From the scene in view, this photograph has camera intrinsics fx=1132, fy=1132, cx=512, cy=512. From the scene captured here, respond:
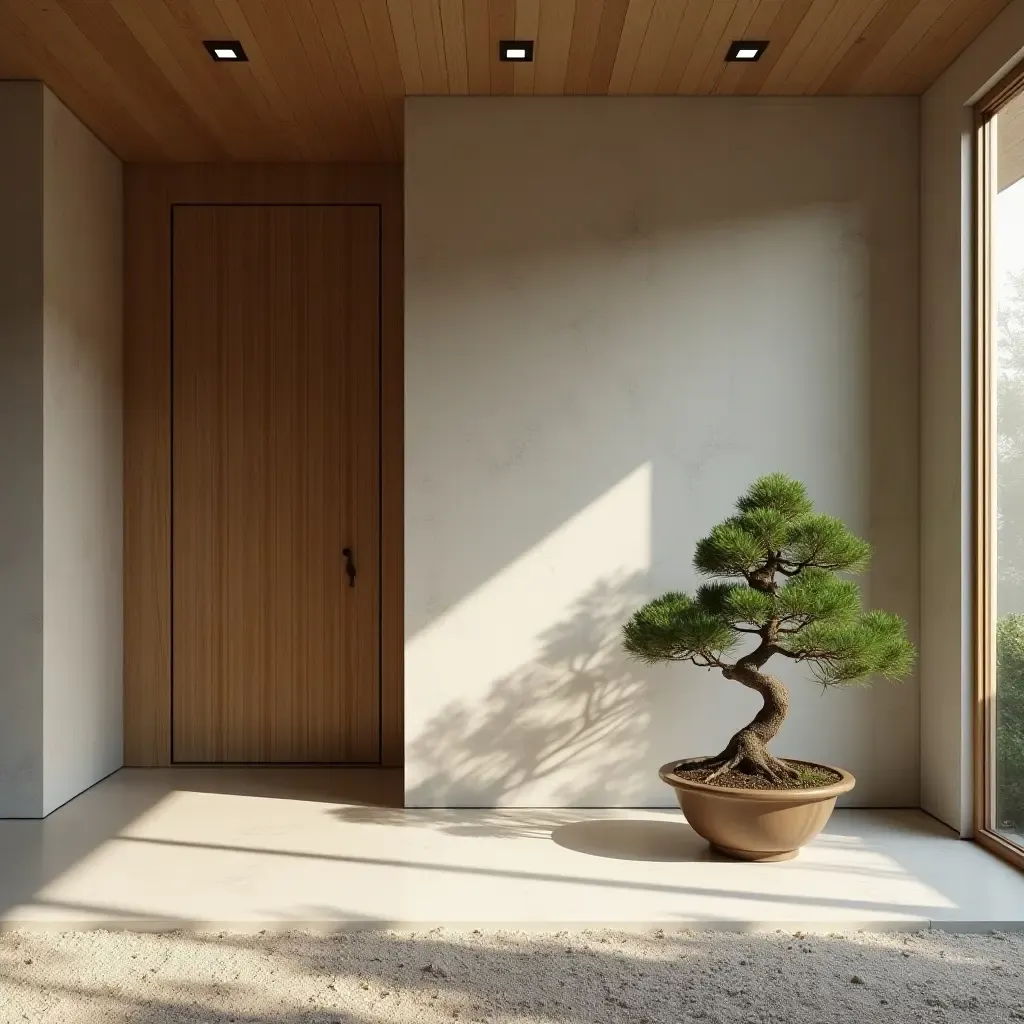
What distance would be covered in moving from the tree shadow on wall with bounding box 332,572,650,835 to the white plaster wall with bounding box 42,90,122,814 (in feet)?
4.62

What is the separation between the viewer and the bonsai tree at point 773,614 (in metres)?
3.59

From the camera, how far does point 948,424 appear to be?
160 inches

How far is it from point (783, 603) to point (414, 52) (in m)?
2.27

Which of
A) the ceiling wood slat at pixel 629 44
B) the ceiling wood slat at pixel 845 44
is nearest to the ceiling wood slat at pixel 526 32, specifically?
the ceiling wood slat at pixel 629 44

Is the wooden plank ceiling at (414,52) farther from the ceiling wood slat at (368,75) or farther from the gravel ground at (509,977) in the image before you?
the gravel ground at (509,977)

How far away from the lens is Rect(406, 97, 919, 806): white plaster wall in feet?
14.3

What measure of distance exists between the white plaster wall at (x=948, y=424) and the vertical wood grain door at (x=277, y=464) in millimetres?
2365

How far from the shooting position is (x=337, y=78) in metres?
4.18

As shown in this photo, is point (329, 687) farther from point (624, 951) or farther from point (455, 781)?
point (624, 951)

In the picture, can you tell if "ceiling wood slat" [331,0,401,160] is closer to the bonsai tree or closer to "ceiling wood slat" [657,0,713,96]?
"ceiling wood slat" [657,0,713,96]

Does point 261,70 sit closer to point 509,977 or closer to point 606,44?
point 606,44

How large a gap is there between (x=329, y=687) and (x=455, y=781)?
103 cm

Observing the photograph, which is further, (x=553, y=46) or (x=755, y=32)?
(x=553, y=46)

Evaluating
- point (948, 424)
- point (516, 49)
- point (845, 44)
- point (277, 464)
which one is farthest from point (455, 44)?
point (948, 424)
